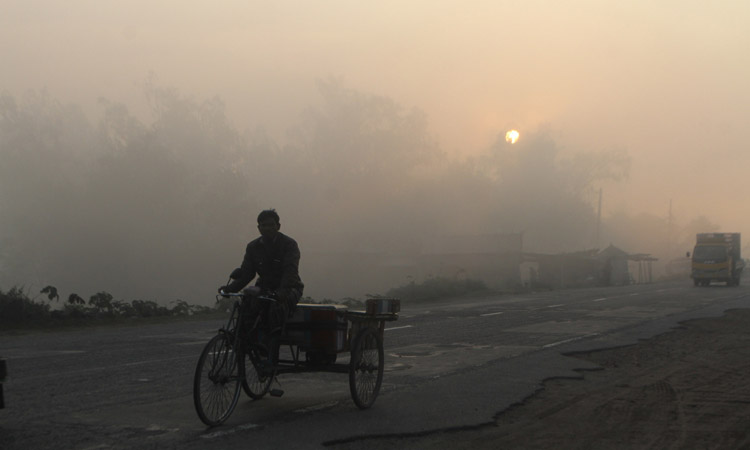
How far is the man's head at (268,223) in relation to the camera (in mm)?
7875

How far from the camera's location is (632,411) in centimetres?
830

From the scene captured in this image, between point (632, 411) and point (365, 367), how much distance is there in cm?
283

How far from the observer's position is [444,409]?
26.8 feet

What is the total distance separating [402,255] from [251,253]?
60873 mm

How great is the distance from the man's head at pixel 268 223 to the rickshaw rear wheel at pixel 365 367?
1.39m

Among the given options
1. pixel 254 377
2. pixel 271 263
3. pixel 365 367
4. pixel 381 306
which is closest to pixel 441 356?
pixel 381 306

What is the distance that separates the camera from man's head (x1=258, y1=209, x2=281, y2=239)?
7.88 m

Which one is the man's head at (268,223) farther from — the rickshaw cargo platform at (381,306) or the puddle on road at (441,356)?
the puddle on road at (441,356)

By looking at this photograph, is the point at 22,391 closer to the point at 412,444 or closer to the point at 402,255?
the point at 412,444

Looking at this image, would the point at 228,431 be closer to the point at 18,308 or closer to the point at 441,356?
the point at 441,356

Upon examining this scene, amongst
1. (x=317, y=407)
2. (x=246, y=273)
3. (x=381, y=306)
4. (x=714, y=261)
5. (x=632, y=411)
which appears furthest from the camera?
(x=714, y=261)

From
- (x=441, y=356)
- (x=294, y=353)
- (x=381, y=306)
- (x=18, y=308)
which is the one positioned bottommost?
(x=441, y=356)

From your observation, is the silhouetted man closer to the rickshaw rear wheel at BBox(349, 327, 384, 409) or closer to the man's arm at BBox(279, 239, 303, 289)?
the man's arm at BBox(279, 239, 303, 289)

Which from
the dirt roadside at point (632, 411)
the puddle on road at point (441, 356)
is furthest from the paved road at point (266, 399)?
the dirt roadside at point (632, 411)
